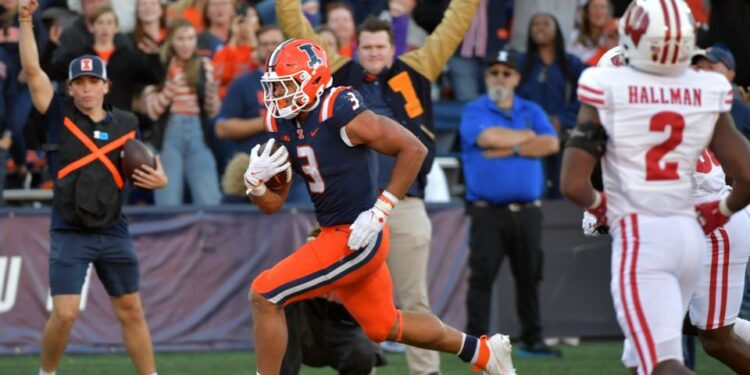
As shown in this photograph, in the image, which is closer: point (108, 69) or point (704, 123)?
point (704, 123)

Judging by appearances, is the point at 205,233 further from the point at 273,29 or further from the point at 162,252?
the point at 273,29

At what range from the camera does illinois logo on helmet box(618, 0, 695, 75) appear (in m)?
5.35

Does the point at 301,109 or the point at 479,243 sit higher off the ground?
the point at 301,109

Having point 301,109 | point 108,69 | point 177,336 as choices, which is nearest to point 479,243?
point 177,336

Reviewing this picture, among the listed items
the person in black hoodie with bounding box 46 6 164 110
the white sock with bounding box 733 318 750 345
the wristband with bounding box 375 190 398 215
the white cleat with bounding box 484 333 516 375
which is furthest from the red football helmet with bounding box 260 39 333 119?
the person in black hoodie with bounding box 46 6 164 110

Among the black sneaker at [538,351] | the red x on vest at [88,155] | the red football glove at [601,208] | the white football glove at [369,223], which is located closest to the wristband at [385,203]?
the white football glove at [369,223]

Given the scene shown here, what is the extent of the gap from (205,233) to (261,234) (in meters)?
0.44

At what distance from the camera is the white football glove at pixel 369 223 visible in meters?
6.53

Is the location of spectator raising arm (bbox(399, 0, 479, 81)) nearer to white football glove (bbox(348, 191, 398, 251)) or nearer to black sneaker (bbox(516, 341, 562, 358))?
white football glove (bbox(348, 191, 398, 251))

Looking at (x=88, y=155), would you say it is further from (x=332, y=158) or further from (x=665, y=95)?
(x=665, y=95)

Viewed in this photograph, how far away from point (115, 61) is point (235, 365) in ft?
8.84

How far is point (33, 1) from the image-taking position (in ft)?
26.7

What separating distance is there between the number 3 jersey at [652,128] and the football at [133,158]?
342 centimetres

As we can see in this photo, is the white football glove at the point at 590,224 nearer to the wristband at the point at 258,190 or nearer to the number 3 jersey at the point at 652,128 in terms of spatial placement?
the number 3 jersey at the point at 652,128
